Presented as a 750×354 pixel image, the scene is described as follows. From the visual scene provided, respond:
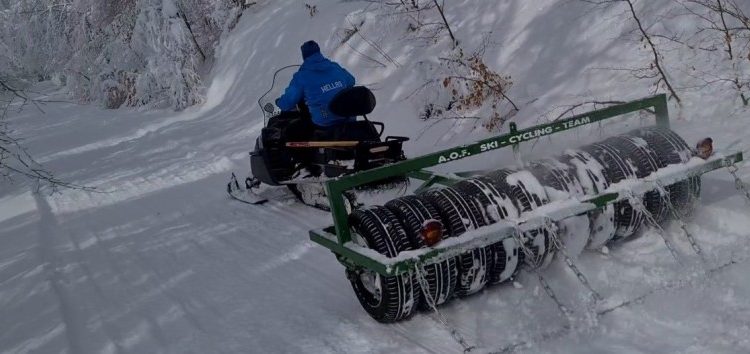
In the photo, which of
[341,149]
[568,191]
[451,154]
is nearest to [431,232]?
[451,154]

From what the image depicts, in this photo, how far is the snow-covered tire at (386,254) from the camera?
11.9 ft

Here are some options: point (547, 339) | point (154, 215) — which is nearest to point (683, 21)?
point (547, 339)

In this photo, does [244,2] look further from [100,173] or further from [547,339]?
[547,339]

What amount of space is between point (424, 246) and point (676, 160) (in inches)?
71.2

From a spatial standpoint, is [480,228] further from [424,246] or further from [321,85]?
[321,85]

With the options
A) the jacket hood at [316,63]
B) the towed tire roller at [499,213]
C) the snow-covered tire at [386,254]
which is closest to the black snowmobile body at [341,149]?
the jacket hood at [316,63]

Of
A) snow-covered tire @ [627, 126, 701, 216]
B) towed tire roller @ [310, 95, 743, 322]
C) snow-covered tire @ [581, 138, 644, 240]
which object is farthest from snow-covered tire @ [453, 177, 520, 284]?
snow-covered tire @ [627, 126, 701, 216]

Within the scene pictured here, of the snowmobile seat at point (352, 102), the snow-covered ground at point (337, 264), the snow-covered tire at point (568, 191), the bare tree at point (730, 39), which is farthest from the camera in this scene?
the snowmobile seat at point (352, 102)

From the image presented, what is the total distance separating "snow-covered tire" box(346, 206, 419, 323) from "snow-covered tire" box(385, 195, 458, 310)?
1.9 inches

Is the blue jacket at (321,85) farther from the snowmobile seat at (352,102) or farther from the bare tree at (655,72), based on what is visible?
the bare tree at (655,72)

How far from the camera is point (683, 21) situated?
7.30 m

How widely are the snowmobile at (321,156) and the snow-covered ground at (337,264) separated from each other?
326 mm

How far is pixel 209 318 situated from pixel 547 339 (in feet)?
7.68

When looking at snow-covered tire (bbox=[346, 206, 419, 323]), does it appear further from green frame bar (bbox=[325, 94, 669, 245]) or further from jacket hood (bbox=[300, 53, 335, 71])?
jacket hood (bbox=[300, 53, 335, 71])
